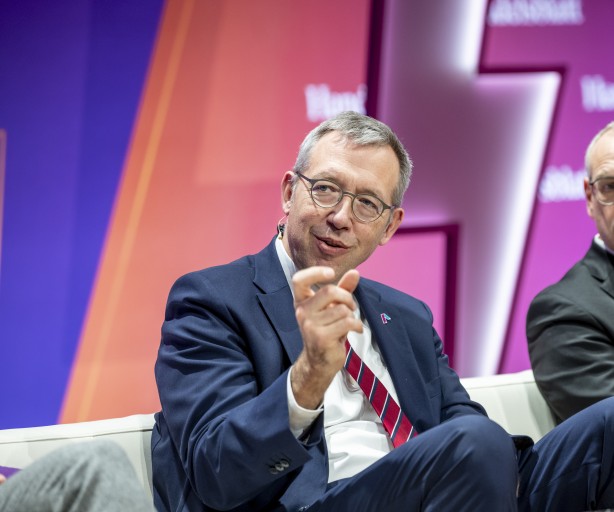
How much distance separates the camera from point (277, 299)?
242 cm

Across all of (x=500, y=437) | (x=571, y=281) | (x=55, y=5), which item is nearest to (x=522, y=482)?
(x=500, y=437)

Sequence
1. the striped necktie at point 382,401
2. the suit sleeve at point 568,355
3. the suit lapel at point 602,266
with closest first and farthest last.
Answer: the striped necktie at point 382,401 → the suit sleeve at point 568,355 → the suit lapel at point 602,266

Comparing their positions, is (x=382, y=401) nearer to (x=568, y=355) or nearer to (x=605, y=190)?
(x=568, y=355)

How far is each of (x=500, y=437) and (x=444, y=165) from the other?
7.71 ft

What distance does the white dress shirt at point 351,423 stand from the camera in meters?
2.38

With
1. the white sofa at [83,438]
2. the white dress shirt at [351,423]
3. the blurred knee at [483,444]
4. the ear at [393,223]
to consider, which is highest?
the ear at [393,223]

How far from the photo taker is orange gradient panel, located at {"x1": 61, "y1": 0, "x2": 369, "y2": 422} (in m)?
3.58

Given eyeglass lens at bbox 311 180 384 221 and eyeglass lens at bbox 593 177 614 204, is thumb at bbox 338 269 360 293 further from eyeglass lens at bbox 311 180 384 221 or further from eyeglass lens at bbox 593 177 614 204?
eyeglass lens at bbox 593 177 614 204

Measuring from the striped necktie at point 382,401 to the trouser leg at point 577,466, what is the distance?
363 mm

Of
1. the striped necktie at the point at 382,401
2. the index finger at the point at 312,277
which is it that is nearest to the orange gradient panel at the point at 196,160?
the striped necktie at the point at 382,401

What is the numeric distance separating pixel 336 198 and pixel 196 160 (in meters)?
1.33

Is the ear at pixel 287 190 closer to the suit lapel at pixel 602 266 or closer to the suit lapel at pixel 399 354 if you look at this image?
the suit lapel at pixel 399 354

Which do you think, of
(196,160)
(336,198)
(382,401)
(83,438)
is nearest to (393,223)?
(336,198)

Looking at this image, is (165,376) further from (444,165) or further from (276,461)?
(444,165)
